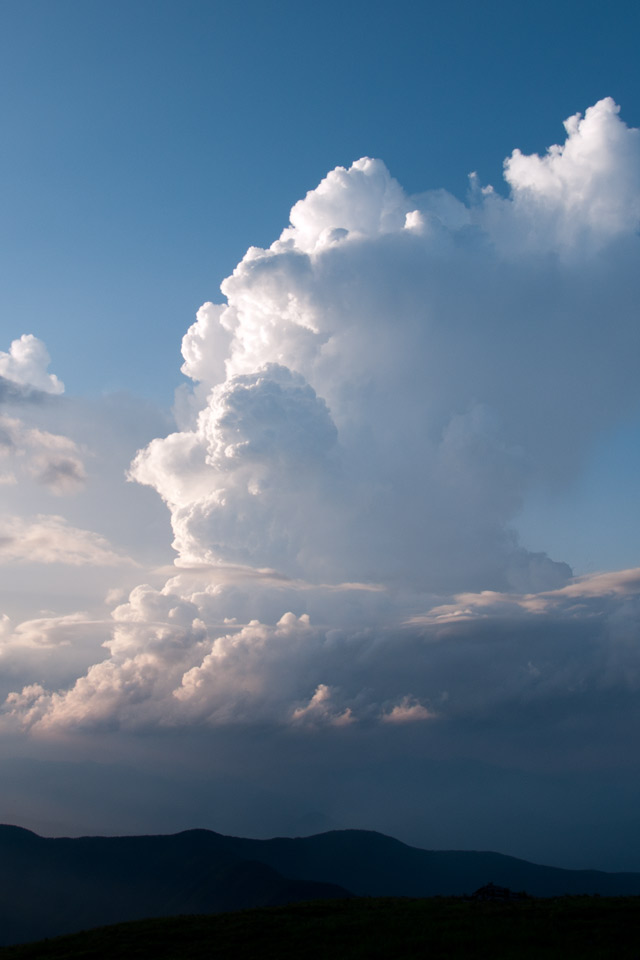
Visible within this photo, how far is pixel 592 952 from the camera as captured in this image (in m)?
43.4

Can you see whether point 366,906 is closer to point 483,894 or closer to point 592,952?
point 483,894

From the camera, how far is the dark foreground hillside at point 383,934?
46.7 m

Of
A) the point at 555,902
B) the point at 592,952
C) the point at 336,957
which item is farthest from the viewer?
the point at 555,902

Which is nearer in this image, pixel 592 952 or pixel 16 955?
pixel 592 952

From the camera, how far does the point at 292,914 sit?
65.3 meters

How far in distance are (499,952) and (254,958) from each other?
18.8 m

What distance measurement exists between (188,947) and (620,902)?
3897cm

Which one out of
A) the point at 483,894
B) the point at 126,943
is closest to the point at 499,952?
the point at 483,894

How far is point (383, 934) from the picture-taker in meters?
52.8

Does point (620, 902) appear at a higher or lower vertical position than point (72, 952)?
higher

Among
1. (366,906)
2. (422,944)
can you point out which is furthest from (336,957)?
(366,906)

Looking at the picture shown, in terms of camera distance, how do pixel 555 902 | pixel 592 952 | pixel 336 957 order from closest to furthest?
pixel 592 952, pixel 336 957, pixel 555 902

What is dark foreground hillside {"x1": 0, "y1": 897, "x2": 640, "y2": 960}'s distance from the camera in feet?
153

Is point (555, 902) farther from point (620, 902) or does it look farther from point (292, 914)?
point (292, 914)
